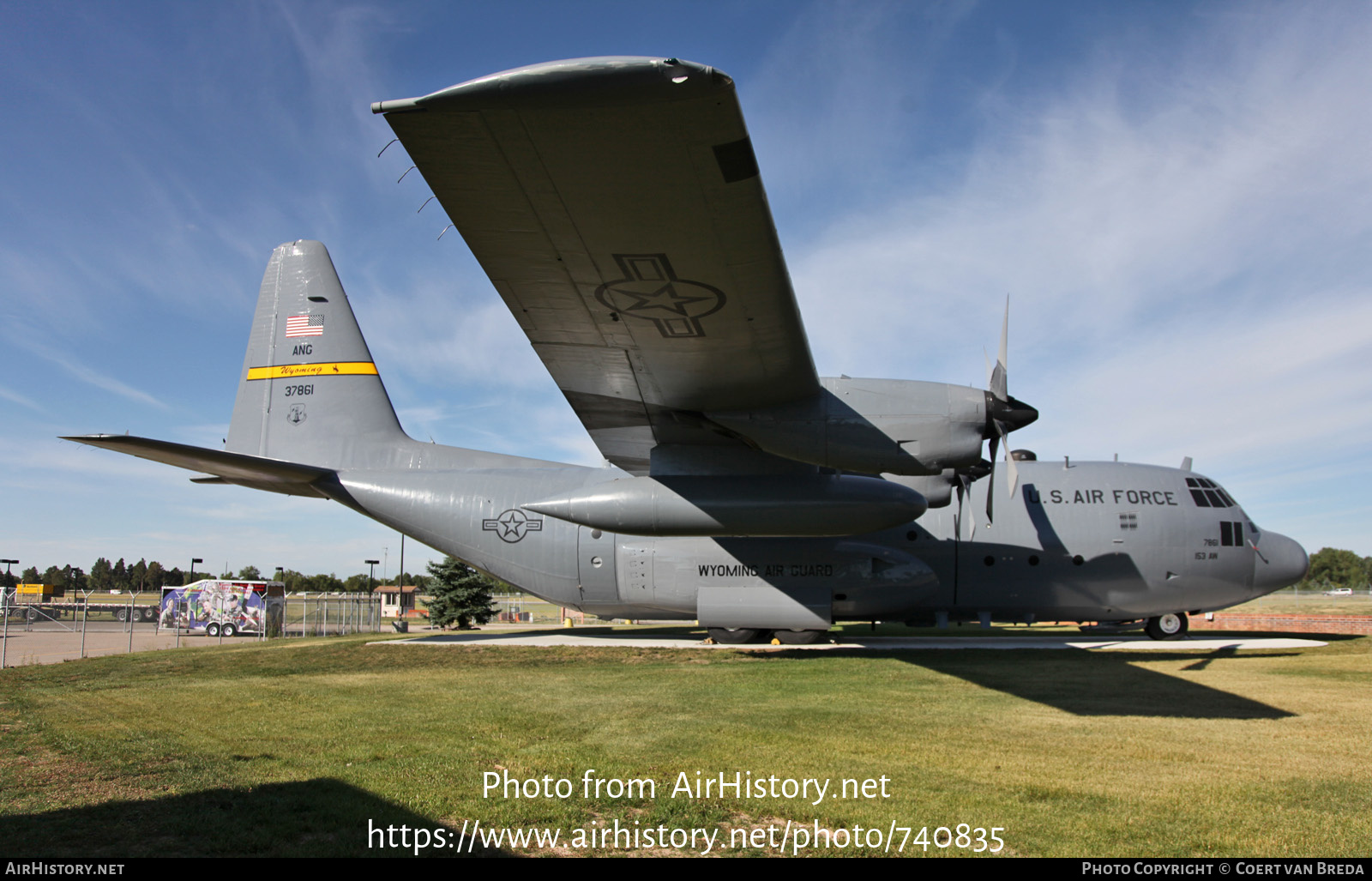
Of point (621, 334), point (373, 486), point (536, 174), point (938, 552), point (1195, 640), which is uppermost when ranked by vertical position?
point (536, 174)

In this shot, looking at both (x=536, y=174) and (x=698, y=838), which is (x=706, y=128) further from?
(x=698, y=838)

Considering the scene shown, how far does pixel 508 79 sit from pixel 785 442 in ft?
16.8

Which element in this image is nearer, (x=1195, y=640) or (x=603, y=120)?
(x=603, y=120)

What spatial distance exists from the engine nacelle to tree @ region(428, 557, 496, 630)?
70.0ft

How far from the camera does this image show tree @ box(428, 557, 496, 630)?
27.2 m

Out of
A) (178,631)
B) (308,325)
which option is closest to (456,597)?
(178,631)

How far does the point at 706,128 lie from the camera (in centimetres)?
411

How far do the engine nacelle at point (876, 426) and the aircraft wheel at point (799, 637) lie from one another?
27.4 ft

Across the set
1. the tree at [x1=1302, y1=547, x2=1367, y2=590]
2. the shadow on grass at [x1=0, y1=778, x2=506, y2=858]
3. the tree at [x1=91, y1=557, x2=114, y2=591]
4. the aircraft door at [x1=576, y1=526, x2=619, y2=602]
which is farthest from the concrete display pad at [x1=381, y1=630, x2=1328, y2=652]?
the tree at [x1=91, y1=557, x2=114, y2=591]

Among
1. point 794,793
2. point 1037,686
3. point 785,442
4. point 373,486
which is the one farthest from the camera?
point 373,486

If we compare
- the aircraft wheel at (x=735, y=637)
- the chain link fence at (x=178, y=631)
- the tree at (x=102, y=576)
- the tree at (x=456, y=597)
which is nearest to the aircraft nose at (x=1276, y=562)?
Answer: the aircraft wheel at (x=735, y=637)

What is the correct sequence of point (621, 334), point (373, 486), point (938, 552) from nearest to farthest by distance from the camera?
point (621, 334) → point (373, 486) → point (938, 552)

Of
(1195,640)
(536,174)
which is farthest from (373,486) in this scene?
(1195,640)

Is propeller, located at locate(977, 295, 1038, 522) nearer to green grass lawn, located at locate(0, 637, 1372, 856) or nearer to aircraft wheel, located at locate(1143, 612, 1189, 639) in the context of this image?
green grass lawn, located at locate(0, 637, 1372, 856)
